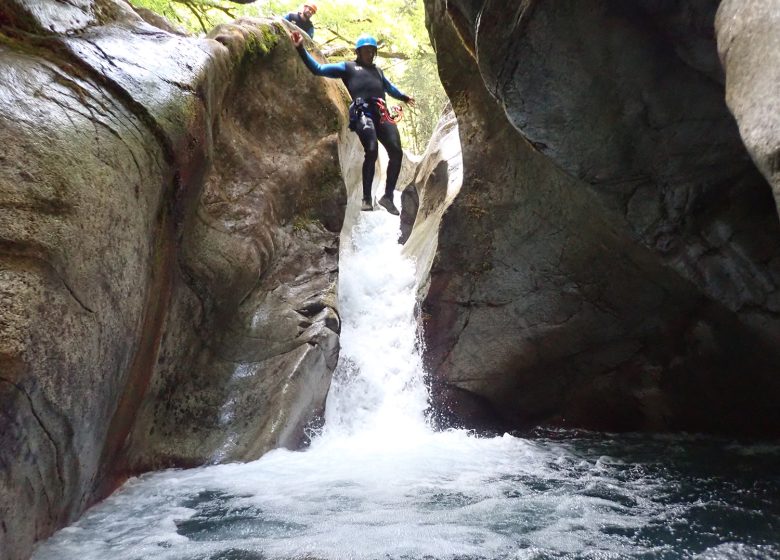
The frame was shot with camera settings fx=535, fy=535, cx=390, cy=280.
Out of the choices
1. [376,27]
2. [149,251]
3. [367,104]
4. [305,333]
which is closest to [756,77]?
[149,251]

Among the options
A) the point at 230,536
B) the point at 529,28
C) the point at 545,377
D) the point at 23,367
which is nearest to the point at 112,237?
the point at 23,367

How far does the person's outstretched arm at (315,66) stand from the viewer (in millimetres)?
8172

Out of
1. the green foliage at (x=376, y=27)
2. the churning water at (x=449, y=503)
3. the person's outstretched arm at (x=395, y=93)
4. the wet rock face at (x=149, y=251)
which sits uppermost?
the green foliage at (x=376, y=27)

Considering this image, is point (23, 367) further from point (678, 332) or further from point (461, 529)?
point (678, 332)

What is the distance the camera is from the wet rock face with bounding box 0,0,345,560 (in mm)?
3492

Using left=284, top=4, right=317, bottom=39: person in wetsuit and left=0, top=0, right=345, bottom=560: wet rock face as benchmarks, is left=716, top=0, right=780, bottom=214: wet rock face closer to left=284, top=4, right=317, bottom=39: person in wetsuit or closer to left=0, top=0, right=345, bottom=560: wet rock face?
left=0, top=0, right=345, bottom=560: wet rock face

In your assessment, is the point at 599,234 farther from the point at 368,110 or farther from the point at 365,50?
the point at 365,50

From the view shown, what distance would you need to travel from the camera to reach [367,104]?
8414 millimetres

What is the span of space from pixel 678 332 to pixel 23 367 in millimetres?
6631

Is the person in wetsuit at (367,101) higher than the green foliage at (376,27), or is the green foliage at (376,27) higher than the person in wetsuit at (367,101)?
the green foliage at (376,27)

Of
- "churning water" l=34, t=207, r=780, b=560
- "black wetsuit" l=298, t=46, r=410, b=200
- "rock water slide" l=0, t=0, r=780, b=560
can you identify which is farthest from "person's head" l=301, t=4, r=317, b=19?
"churning water" l=34, t=207, r=780, b=560

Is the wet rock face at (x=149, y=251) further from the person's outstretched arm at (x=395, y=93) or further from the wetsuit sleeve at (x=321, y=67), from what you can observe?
the person's outstretched arm at (x=395, y=93)

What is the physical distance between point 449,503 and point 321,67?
664 cm

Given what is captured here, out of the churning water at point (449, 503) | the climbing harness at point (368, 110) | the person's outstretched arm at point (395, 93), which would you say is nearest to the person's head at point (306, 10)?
the person's outstretched arm at point (395, 93)
